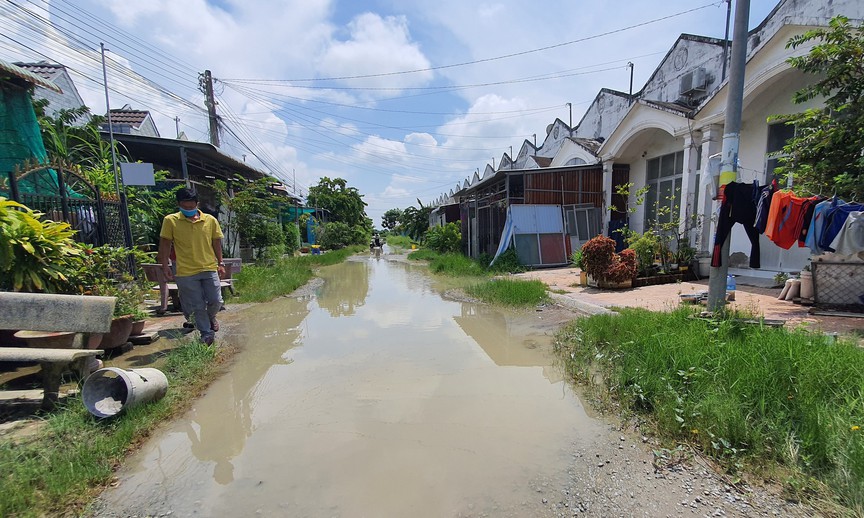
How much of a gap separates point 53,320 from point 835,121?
956 centimetres

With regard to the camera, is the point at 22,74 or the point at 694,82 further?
the point at 694,82

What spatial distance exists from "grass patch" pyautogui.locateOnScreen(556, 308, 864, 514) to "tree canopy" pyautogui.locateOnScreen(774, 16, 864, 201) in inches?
133

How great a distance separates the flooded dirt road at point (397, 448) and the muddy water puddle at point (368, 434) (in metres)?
0.01

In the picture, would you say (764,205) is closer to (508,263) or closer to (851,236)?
(851,236)

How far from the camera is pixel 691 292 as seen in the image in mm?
6668

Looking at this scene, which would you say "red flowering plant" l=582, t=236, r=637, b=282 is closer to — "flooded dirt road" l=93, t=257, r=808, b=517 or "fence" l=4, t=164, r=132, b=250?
"flooded dirt road" l=93, t=257, r=808, b=517

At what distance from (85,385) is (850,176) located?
28.5ft

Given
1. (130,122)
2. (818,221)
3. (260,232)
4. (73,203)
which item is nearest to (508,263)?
(818,221)


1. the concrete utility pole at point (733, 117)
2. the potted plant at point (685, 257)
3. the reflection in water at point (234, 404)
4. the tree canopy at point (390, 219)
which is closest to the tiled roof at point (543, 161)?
the potted plant at point (685, 257)

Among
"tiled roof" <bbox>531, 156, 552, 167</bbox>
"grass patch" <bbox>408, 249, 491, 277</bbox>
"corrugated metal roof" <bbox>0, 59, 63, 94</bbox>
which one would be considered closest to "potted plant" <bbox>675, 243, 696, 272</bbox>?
"grass patch" <bbox>408, 249, 491, 277</bbox>

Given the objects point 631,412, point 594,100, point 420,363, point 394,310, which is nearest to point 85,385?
point 420,363

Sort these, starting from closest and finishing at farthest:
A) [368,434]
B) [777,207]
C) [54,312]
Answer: [368,434]
[54,312]
[777,207]

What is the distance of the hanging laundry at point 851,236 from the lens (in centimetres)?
399

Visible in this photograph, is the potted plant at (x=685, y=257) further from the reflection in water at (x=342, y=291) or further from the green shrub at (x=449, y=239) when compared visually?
the green shrub at (x=449, y=239)
